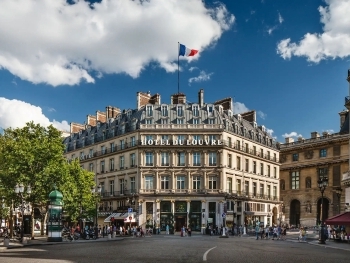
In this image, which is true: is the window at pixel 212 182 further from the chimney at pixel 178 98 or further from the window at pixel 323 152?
the window at pixel 323 152

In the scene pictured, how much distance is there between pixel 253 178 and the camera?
249ft

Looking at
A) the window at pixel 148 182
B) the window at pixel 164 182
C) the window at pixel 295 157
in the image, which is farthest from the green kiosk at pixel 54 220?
the window at pixel 295 157

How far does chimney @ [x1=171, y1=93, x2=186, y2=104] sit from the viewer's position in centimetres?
7425

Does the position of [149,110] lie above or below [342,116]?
below

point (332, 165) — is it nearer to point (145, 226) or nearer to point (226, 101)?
point (226, 101)

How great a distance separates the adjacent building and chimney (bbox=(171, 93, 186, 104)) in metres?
0.15

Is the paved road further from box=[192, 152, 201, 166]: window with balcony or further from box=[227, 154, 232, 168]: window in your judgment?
box=[227, 154, 232, 168]: window

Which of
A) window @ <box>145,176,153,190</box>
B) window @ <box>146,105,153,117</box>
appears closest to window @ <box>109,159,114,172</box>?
window @ <box>145,176,153,190</box>

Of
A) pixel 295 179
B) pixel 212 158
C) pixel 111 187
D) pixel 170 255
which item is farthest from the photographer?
pixel 295 179

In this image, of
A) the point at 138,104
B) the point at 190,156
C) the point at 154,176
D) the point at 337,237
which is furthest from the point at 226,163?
the point at 337,237

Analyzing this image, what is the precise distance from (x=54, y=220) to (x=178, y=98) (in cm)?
3730

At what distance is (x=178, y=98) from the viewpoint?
244 ft

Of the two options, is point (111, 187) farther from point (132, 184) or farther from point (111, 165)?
point (132, 184)

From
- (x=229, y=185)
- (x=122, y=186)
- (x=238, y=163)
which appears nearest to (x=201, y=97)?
(x=238, y=163)
